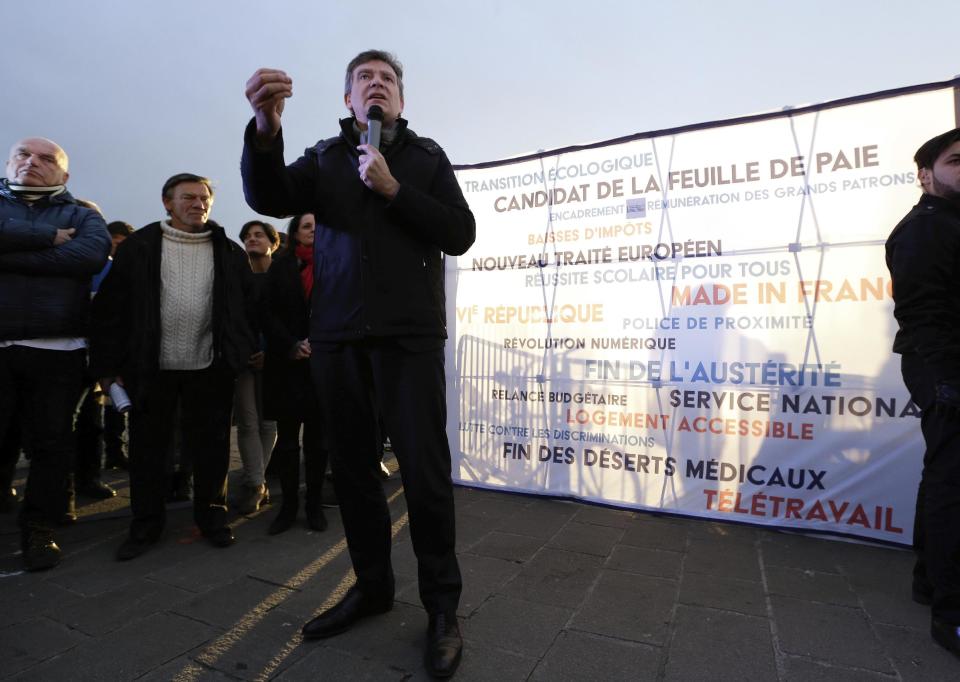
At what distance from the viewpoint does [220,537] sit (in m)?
Answer: 3.06

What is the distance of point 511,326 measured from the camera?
4.28 meters

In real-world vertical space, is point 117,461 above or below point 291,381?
below

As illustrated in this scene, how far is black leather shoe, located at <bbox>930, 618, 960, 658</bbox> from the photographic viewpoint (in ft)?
6.49

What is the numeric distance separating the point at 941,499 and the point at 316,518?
9.68 ft

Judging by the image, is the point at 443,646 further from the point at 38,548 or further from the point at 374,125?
the point at 38,548

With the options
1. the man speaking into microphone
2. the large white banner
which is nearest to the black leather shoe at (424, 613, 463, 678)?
the man speaking into microphone

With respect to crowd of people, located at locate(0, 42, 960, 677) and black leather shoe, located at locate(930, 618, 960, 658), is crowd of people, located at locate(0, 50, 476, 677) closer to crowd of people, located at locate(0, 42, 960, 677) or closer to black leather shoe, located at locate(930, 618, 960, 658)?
crowd of people, located at locate(0, 42, 960, 677)

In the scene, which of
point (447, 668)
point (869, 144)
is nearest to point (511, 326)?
point (869, 144)

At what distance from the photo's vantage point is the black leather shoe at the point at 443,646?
178cm

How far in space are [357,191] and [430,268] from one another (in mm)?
361

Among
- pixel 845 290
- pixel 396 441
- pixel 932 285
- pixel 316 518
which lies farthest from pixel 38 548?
pixel 845 290

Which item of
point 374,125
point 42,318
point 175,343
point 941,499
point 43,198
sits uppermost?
point 43,198

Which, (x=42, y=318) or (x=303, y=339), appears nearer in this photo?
(x=42, y=318)

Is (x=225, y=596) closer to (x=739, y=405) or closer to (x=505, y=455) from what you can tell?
(x=505, y=455)
